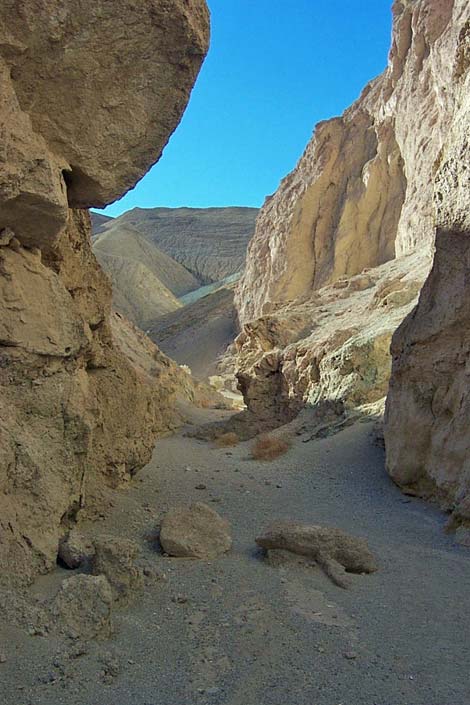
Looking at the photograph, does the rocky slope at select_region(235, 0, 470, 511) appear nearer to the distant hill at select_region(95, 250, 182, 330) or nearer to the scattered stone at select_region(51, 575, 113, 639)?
the scattered stone at select_region(51, 575, 113, 639)

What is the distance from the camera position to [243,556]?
216 inches

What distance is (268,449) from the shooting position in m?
12.9

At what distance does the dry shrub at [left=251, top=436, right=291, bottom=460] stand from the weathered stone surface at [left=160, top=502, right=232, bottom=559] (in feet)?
21.9

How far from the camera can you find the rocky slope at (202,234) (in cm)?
8525

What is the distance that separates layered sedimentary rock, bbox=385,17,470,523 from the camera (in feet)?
25.8

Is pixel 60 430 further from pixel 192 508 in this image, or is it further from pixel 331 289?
pixel 331 289

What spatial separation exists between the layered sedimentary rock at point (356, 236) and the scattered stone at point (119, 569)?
7.11 metres

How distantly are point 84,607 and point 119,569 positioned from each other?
0.60m

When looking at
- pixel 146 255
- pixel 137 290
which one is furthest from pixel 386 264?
pixel 146 255

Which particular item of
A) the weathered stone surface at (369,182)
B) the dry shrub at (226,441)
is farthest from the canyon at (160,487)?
the weathered stone surface at (369,182)

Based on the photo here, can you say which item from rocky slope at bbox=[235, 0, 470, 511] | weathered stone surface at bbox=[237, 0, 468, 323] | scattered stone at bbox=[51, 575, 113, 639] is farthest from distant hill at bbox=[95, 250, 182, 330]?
scattered stone at bbox=[51, 575, 113, 639]

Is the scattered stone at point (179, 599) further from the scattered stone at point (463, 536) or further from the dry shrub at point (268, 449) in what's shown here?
the dry shrub at point (268, 449)

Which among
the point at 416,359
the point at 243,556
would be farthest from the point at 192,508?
the point at 416,359

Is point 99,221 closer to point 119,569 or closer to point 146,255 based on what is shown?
point 146,255
